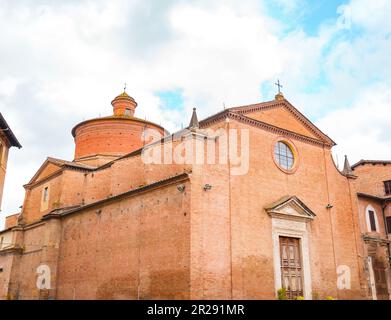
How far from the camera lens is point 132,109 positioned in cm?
2908

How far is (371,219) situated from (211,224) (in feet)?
45.5

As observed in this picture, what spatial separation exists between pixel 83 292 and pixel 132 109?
1398 centimetres

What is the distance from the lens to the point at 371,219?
24.3 meters

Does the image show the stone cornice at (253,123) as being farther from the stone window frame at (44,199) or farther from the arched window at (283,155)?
the stone window frame at (44,199)

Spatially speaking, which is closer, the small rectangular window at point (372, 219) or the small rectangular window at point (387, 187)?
the small rectangular window at point (372, 219)

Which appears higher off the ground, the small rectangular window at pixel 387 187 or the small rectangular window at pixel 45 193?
the small rectangular window at pixel 387 187

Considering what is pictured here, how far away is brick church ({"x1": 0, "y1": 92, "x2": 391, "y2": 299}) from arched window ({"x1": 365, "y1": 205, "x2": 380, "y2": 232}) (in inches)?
2.5

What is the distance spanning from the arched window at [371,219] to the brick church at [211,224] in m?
0.06

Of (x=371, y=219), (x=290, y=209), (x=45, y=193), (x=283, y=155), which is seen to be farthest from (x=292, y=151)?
(x=45, y=193)

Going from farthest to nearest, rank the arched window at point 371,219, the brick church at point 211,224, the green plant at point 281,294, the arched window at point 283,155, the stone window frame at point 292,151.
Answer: the arched window at point 371,219, the arched window at point 283,155, the stone window frame at point 292,151, the green plant at point 281,294, the brick church at point 211,224

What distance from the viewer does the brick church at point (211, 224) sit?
47.7ft

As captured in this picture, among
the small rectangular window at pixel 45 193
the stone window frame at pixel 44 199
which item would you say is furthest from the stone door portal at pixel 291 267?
the small rectangular window at pixel 45 193
